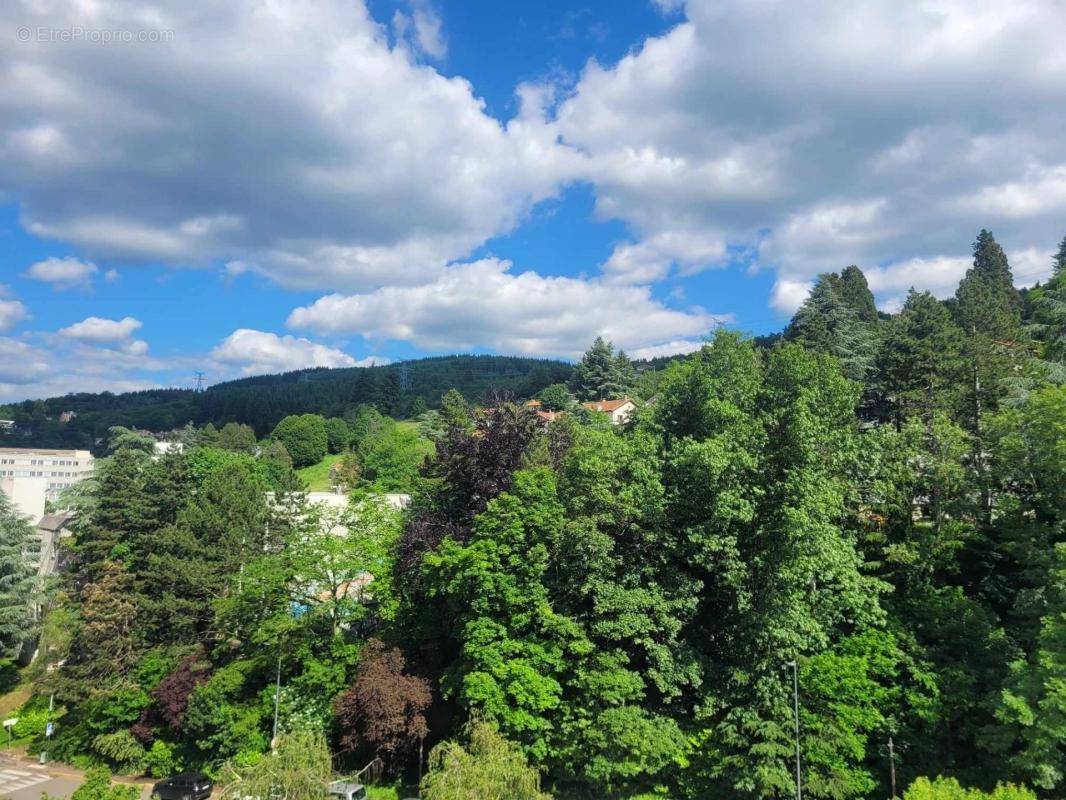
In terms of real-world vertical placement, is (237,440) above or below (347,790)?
above

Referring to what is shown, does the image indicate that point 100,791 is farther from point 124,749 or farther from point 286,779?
point 124,749

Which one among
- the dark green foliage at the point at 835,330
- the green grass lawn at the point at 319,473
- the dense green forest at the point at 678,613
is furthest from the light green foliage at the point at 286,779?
the green grass lawn at the point at 319,473

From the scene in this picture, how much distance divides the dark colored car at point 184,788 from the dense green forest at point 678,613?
54.5 inches

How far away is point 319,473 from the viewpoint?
327 ft

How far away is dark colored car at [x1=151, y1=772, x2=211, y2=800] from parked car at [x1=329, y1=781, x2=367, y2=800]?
318 inches

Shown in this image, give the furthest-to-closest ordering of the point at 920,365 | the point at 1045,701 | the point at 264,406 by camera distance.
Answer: the point at 264,406
the point at 920,365
the point at 1045,701

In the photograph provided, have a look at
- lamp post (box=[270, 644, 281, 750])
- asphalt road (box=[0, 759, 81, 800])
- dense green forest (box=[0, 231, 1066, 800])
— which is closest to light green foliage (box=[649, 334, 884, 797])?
dense green forest (box=[0, 231, 1066, 800])

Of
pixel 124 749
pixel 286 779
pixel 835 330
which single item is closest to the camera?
pixel 286 779

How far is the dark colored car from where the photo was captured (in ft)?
84.9

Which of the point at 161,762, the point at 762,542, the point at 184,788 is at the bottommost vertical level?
the point at 161,762

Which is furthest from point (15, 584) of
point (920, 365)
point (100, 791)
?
point (920, 365)

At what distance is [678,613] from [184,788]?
21612 millimetres

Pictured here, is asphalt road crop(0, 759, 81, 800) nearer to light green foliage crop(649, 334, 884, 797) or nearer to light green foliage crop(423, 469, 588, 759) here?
light green foliage crop(423, 469, 588, 759)

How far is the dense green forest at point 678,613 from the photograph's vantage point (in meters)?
20.7
